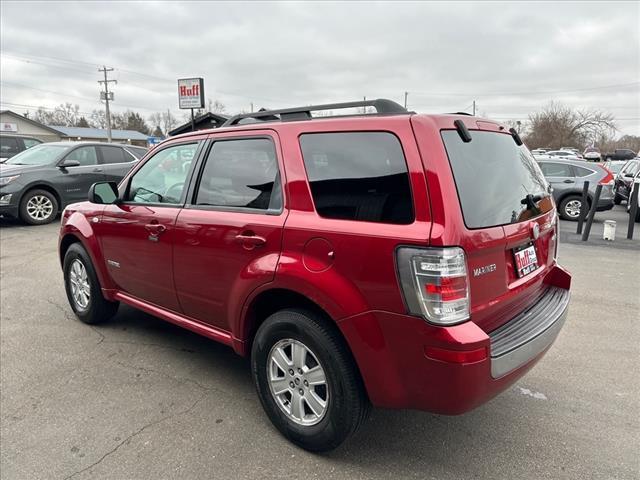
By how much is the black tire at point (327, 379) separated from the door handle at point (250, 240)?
41cm

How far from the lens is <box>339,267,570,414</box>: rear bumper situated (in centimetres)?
198

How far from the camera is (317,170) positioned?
2.46 meters

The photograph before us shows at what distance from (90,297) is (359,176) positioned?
3.15 m

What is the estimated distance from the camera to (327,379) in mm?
2336

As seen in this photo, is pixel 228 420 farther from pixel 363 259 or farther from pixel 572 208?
pixel 572 208

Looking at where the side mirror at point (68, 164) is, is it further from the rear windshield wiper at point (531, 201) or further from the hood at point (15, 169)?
the rear windshield wiper at point (531, 201)

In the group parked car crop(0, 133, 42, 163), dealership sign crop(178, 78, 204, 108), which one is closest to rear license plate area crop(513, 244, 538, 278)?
parked car crop(0, 133, 42, 163)

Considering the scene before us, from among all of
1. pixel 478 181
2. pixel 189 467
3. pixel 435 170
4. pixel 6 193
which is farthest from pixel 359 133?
pixel 6 193

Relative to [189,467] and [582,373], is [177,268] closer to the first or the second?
[189,467]

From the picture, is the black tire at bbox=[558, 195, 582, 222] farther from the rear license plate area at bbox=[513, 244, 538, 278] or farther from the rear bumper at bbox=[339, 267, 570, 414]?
the rear bumper at bbox=[339, 267, 570, 414]

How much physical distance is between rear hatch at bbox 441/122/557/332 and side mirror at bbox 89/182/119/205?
9.14 feet

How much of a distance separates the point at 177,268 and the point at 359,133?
5.42 ft

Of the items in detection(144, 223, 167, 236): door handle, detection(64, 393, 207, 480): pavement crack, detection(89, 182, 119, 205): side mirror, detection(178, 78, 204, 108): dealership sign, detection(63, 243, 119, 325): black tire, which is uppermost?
detection(178, 78, 204, 108): dealership sign

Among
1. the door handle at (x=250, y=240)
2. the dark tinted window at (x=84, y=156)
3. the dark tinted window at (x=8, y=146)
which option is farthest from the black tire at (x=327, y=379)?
the dark tinted window at (x=8, y=146)
